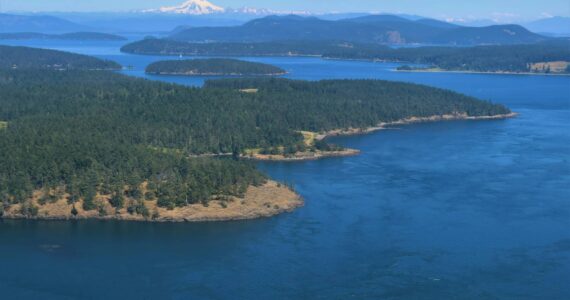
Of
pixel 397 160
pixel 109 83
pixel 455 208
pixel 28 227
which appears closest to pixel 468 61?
pixel 109 83

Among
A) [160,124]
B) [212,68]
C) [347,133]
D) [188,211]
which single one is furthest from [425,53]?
[188,211]

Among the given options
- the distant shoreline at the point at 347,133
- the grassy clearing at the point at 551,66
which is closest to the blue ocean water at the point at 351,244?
the distant shoreline at the point at 347,133

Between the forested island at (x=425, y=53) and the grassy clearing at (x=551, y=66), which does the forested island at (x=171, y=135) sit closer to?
the grassy clearing at (x=551, y=66)

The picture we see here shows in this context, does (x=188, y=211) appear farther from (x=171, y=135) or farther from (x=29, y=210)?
(x=171, y=135)

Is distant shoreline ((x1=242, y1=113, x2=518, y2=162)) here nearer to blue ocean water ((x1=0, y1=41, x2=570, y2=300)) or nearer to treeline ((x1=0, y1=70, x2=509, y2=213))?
treeline ((x1=0, y1=70, x2=509, y2=213))

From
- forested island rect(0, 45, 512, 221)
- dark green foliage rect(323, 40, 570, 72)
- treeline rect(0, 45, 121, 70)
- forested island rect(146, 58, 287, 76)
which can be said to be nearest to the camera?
forested island rect(0, 45, 512, 221)

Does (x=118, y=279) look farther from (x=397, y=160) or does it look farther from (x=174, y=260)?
(x=397, y=160)

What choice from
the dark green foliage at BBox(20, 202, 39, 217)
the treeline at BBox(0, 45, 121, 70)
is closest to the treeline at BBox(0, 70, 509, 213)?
the dark green foliage at BBox(20, 202, 39, 217)
